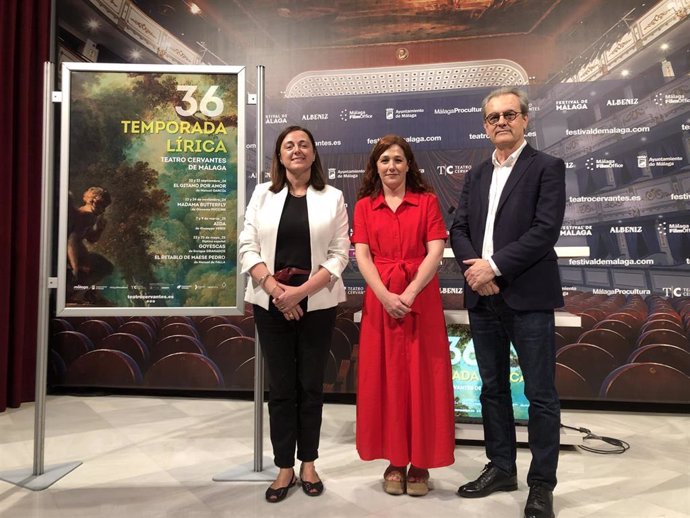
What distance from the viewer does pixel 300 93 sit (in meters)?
3.77

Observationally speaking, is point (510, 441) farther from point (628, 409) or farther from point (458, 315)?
point (628, 409)

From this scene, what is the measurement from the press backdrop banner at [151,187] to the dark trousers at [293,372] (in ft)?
1.40

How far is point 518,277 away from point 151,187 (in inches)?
70.6

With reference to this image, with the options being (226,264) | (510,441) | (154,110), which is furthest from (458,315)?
(154,110)

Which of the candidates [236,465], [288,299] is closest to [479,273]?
[288,299]

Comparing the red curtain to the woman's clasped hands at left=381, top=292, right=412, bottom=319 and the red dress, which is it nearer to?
the red dress

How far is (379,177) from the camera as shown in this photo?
7.27ft

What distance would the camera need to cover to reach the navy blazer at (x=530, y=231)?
187 cm

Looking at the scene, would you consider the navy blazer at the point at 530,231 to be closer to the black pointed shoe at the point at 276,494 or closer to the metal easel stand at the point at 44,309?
the black pointed shoe at the point at 276,494

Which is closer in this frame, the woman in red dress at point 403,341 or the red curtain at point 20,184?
the woman in red dress at point 403,341

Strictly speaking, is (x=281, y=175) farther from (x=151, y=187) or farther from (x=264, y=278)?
(x=151, y=187)

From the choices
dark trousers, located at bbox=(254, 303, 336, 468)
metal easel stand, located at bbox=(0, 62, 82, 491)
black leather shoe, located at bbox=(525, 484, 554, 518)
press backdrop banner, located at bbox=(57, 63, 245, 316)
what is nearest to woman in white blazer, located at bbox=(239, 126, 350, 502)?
dark trousers, located at bbox=(254, 303, 336, 468)

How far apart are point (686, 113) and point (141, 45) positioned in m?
4.19

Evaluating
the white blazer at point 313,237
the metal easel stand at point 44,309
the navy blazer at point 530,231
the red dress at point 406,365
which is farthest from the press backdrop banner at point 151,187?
the navy blazer at point 530,231
